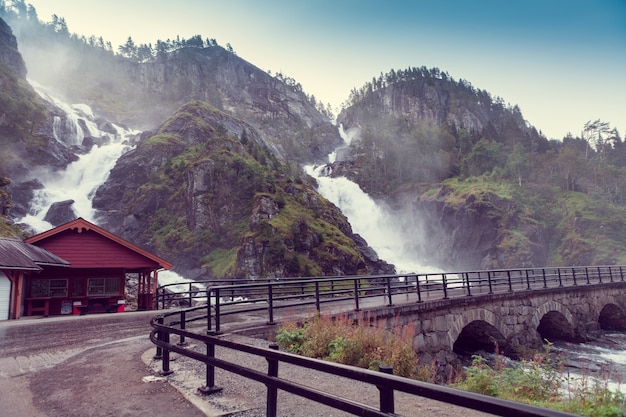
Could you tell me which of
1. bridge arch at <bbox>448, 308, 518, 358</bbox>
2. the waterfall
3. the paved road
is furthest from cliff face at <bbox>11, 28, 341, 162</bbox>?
the paved road

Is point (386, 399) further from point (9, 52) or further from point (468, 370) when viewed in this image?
point (9, 52)

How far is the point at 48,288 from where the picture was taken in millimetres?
20312

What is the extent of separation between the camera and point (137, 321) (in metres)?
14.7

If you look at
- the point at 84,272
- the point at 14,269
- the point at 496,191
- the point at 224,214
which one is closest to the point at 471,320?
the point at 14,269

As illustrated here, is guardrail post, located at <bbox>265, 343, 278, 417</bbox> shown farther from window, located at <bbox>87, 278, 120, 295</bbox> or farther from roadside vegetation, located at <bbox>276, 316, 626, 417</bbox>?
window, located at <bbox>87, 278, 120, 295</bbox>

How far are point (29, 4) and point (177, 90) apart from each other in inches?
3583

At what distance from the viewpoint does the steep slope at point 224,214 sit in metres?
37.2

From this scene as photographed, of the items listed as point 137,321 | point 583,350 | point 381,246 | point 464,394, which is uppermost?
point 381,246

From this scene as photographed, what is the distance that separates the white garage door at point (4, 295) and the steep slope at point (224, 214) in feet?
64.2

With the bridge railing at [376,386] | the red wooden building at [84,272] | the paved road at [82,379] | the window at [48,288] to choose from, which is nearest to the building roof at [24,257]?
the red wooden building at [84,272]

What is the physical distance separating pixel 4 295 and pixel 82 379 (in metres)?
15.2

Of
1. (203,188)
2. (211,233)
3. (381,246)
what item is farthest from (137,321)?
(381,246)

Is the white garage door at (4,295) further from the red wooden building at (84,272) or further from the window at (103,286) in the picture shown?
the window at (103,286)

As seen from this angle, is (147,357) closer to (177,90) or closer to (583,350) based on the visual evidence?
(583,350)
